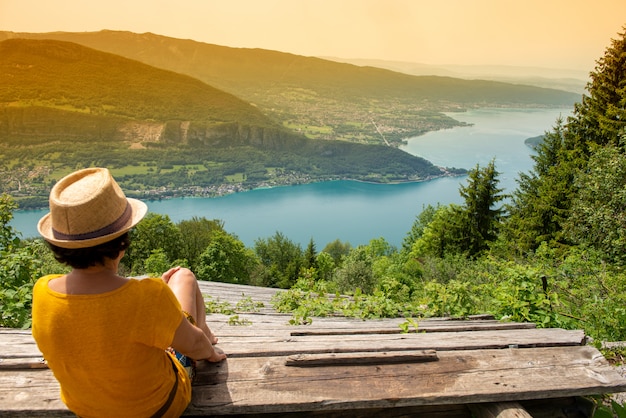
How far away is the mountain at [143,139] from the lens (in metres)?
127

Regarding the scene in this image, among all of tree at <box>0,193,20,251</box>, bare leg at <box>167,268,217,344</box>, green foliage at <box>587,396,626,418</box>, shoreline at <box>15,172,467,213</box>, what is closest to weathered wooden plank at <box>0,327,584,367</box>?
bare leg at <box>167,268,217,344</box>

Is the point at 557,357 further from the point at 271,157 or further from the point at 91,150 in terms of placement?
the point at 91,150

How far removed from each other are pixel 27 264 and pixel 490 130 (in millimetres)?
190242

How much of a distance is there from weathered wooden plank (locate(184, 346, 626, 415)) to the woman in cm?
52

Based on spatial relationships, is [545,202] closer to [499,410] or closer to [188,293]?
[499,410]

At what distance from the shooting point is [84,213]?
1692mm

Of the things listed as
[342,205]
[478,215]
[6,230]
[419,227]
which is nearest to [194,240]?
[419,227]

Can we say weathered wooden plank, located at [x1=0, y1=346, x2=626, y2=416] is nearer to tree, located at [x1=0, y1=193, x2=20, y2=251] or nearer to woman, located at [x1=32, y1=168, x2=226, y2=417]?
woman, located at [x1=32, y1=168, x2=226, y2=417]

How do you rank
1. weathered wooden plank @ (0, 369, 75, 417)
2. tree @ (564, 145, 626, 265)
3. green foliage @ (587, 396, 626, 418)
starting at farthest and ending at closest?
tree @ (564, 145, 626, 265) → green foliage @ (587, 396, 626, 418) → weathered wooden plank @ (0, 369, 75, 417)

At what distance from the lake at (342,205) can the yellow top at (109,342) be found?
235 feet

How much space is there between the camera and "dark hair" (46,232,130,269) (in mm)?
1743

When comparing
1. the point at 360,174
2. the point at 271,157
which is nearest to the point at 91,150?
the point at 271,157

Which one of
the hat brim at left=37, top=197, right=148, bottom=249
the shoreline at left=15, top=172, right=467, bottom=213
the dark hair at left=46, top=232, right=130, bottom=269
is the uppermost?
the hat brim at left=37, top=197, right=148, bottom=249

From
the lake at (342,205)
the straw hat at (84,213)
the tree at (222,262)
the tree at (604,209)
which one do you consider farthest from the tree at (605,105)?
the lake at (342,205)
